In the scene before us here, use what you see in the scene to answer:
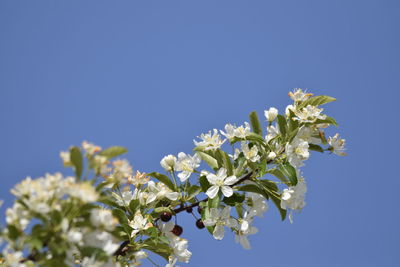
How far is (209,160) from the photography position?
2.93 metres

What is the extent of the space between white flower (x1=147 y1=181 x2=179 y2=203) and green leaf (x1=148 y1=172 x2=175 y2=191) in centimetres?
2

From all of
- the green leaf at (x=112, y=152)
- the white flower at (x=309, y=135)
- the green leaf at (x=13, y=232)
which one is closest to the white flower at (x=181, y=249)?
the white flower at (x=309, y=135)

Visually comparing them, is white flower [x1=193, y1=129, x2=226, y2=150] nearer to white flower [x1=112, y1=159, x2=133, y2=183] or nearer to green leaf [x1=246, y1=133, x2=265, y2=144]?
green leaf [x1=246, y1=133, x2=265, y2=144]

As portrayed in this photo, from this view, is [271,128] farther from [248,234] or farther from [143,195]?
[143,195]

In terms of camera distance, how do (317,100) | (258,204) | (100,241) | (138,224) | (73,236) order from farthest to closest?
(317,100) → (258,204) → (138,224) → (100,241) → (73,236)

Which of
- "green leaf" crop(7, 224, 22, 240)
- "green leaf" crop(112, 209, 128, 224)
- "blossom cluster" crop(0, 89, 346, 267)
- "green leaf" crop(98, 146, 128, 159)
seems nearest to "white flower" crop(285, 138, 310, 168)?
"blossom cluster" crop(0, 89, 346, 267)

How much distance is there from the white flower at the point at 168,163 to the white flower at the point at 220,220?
417 mm

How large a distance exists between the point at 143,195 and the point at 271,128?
846 millimetres

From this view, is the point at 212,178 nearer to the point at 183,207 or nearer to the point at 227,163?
the point at 227,163

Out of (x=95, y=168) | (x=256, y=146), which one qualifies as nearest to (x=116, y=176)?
(x=95, y=168)

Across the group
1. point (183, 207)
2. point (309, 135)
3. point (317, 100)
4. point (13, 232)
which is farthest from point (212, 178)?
point (13, 232)

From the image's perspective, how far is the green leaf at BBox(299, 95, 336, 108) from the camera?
300 centimetres

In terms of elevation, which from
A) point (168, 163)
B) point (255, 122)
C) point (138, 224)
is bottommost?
point (138, 224)

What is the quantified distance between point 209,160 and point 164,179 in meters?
0.30
